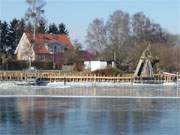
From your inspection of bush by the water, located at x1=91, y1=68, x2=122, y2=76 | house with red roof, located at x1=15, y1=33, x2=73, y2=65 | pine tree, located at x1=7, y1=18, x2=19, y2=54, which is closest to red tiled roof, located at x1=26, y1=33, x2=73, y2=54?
house with red roof, located at x1=15, y1=33, x2=73, y2=65

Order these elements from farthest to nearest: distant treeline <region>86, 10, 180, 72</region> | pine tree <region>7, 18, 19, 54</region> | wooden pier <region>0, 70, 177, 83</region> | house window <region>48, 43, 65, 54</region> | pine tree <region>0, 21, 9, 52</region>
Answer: house window <region>48, 43, 65, 54</region> → pine tree <region>7, 18, 19, 54</region> → pine tree <region>0, 21, 9, 52</region> → distant treeline <region>86, 10, 180, 72</region> → wooden pier <region>0, 70, 177, 83</region>

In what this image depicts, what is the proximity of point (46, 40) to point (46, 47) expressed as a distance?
1.68 metres

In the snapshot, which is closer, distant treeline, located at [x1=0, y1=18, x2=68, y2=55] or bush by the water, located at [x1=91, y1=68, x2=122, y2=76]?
bush by the water, located at [x1=91, y1=68, x2=122, y2=76]

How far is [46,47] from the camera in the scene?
341ft

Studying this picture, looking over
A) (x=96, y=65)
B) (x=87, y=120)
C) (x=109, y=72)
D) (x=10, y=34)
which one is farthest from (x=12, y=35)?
(x=87, y=120)

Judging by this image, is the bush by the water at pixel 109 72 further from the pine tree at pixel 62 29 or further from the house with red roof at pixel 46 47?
the pine tree at pixel 62 29

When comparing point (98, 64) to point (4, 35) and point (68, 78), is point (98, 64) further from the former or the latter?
point (4, 35)

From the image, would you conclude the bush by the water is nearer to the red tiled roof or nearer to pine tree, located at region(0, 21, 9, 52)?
the red tiled roof

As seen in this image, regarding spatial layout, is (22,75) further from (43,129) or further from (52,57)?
(52,57)

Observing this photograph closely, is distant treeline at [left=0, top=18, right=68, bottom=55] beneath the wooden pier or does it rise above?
above

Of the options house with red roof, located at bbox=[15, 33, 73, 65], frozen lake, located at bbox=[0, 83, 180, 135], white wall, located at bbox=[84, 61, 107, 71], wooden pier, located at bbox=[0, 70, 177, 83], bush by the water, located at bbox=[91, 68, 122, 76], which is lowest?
frozen lake, located at bbox=[0, 83, 180, 135]

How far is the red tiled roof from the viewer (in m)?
92.8

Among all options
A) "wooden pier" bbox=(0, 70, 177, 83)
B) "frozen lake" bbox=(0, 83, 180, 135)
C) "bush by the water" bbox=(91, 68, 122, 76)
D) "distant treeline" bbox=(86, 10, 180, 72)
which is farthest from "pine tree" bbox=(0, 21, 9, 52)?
"frozen lake" bbox=(0, 83, 180, 135)

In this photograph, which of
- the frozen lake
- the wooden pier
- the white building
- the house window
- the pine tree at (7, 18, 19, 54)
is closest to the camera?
the frozen lake
